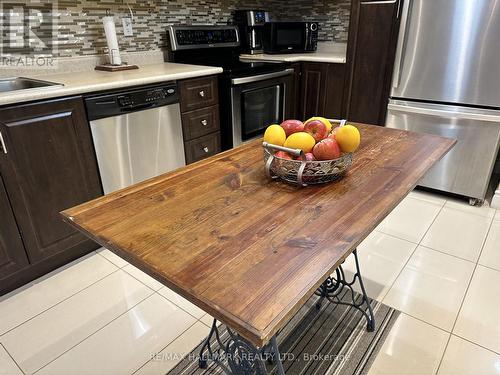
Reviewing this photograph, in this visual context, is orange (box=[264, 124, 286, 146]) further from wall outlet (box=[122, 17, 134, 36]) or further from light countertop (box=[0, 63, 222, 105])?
wall outlet (box=[122, 17, 134, 36])

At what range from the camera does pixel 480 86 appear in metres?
2.34

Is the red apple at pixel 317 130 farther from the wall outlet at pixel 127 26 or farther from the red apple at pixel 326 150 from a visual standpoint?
the wall outlet at pixel 127 26

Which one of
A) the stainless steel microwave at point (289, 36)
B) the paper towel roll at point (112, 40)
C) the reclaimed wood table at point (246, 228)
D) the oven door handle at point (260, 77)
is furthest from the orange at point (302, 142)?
the stainless steel microwave at point (289, 36)

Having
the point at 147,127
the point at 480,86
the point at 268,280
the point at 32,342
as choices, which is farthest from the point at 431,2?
the point at 32,342

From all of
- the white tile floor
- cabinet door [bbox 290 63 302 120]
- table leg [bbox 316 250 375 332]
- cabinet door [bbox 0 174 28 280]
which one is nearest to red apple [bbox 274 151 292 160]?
table leg [bbox 316 250 375 332]

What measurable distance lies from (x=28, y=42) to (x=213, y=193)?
194 cm

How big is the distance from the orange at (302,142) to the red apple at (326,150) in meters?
0.02

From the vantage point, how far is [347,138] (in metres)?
1.03

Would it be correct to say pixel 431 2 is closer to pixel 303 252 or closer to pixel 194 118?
pixel 194 118

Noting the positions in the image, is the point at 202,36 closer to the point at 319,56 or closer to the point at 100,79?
the point at 319,56

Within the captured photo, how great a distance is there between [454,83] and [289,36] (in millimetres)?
1578

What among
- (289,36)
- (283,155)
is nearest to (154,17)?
(289,36)

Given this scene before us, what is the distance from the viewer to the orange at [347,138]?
103 centimetres

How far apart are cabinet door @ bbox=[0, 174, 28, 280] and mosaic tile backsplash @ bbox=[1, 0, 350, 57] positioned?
1134 millimetres
